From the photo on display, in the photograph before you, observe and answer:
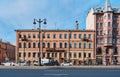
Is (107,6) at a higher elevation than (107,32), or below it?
higher

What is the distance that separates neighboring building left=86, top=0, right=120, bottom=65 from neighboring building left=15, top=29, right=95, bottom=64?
9.66 ft

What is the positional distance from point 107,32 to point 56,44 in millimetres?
21317

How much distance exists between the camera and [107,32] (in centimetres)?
14925

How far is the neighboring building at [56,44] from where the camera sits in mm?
151875

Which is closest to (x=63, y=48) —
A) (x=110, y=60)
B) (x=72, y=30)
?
(x=72, y=30)

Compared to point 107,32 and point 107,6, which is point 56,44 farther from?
point 107,6

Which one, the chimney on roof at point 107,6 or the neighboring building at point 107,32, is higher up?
the chimney on roof at point 107,6

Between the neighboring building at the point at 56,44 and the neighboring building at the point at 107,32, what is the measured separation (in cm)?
294
